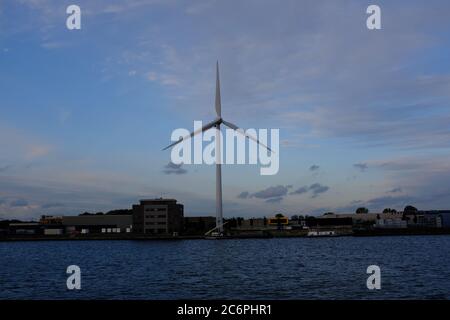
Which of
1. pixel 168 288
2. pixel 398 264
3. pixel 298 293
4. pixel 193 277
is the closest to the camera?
pixel 298 293

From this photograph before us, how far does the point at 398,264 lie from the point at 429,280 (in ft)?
80.6

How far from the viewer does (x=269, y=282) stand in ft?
198

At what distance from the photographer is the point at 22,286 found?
64312 mm
